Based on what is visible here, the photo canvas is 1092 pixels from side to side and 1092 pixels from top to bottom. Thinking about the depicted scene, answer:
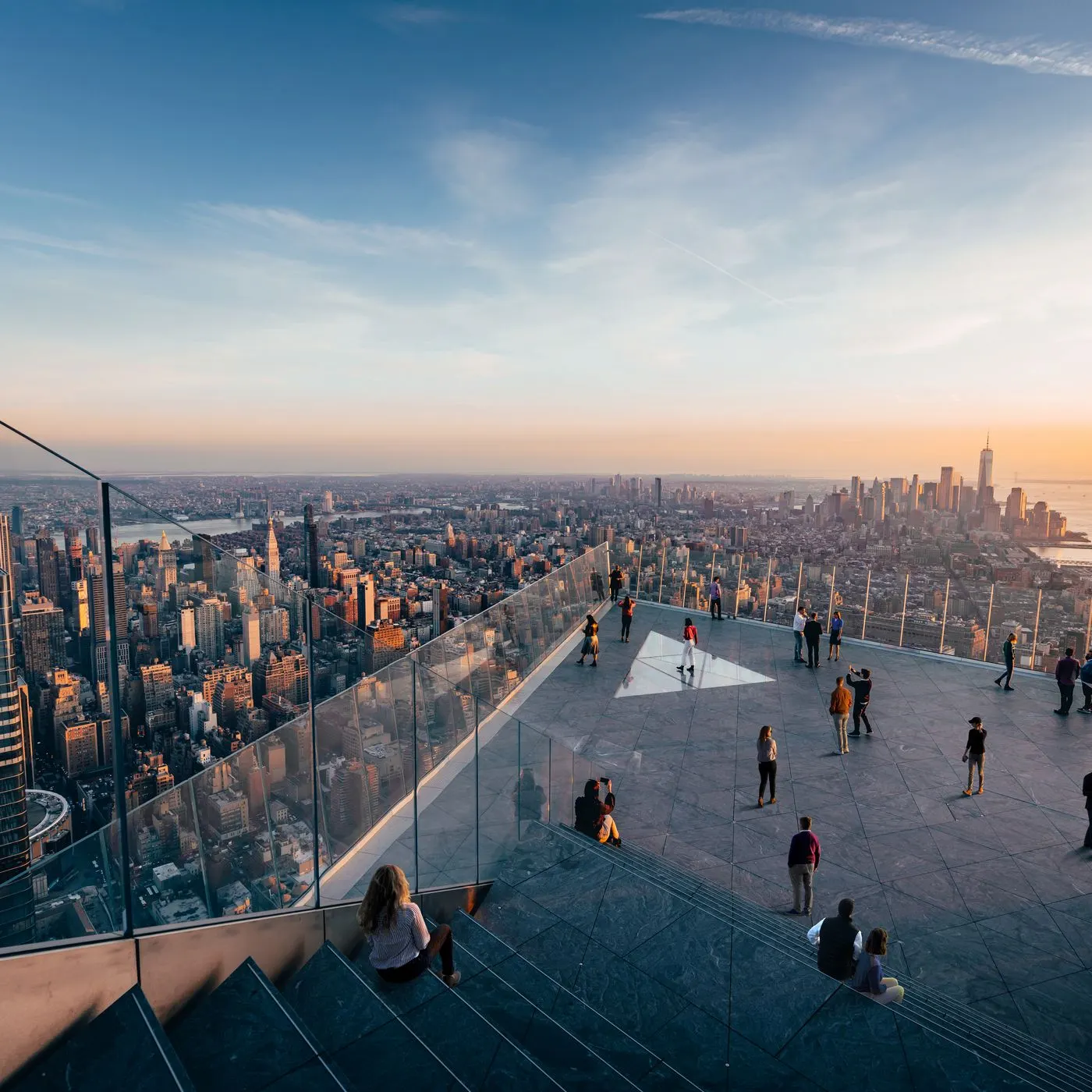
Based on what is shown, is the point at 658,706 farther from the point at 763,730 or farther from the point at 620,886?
the point at 620,886

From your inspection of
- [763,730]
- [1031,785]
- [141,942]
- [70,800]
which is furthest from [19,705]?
[1031,785]

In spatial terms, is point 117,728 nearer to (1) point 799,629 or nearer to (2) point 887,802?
(2) point 887,802

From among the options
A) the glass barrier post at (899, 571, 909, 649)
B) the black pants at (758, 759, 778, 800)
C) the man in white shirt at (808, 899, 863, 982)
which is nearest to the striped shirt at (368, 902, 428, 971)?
the man in white shirt at (808, 899, 863, 982)

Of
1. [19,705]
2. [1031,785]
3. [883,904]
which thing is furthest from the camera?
[1031,785]

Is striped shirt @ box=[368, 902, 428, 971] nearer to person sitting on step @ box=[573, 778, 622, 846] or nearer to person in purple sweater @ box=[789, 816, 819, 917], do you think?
person sitting on step @ box=[573, 778, 622, 846]

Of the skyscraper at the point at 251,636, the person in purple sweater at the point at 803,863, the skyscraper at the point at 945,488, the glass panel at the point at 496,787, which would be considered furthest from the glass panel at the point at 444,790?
the skyscraper at the point at 945,488
